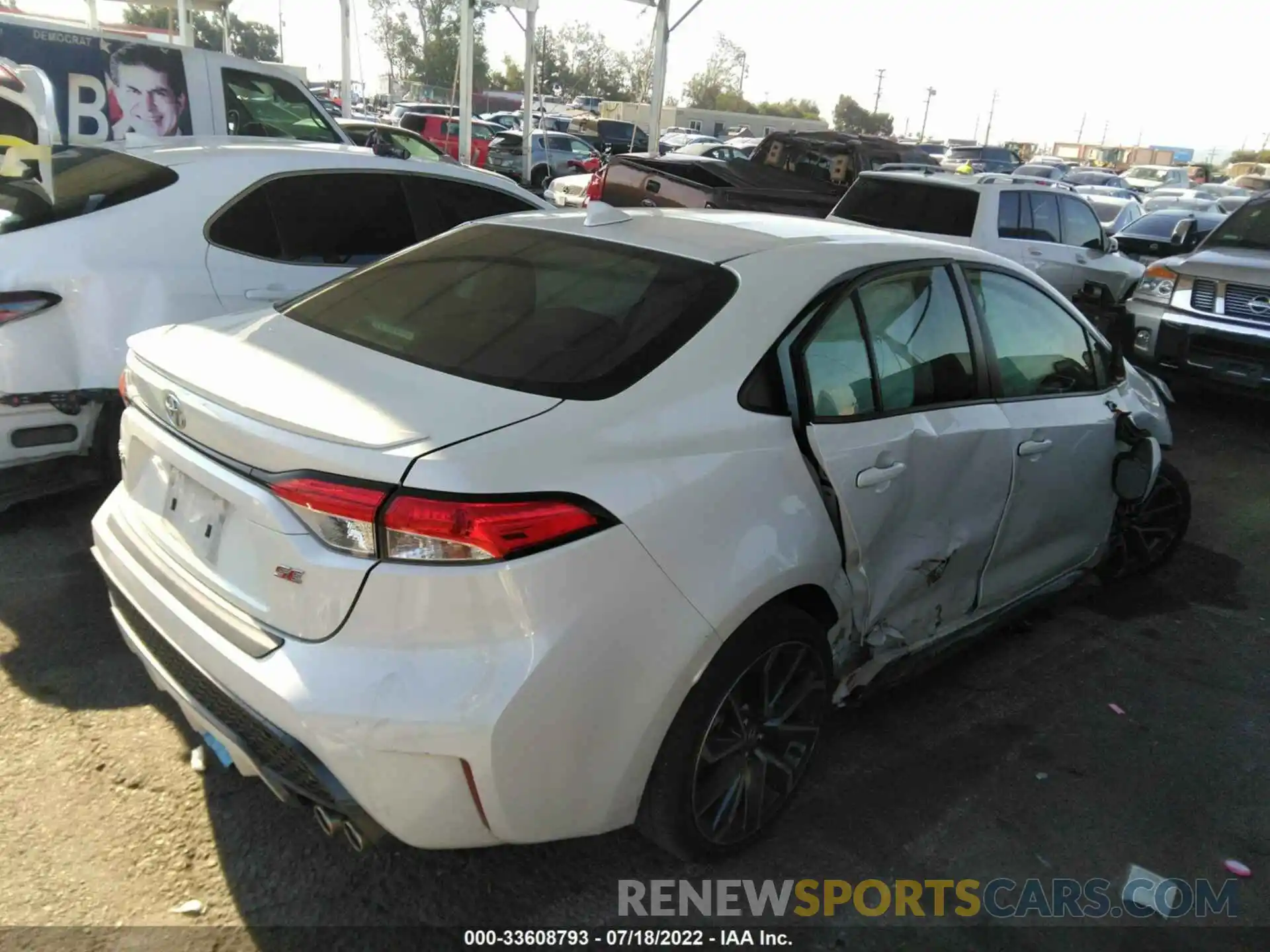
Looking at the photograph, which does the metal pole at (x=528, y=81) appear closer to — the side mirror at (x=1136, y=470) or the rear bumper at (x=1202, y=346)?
the rear bumper at (x=1202, y=346)

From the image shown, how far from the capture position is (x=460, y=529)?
1978 millimetres

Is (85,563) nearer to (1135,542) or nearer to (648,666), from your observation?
(648,666)

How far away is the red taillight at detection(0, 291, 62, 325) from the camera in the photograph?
3.78 meters

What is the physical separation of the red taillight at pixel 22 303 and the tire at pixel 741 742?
3.06 meters

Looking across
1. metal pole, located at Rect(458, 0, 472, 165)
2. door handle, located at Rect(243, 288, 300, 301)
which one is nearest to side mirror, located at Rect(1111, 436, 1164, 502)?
door handle, located at Rect(243, 288, 300, 301)

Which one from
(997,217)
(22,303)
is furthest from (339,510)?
(997,217)

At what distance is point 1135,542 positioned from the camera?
467cm

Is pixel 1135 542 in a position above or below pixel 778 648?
below

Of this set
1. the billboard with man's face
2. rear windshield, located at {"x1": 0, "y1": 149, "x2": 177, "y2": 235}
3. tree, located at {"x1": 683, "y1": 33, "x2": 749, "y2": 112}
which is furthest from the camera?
tree, located at {"x1": 683, "y1": 33, "x2": 749, "y2": 112}

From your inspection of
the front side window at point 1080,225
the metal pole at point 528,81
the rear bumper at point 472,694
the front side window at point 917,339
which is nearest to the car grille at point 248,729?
the rear bumper at point 472,694

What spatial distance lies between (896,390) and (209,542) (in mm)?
1940

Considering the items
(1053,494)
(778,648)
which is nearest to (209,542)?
(778,648)

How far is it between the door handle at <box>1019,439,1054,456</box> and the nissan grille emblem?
2596 mm

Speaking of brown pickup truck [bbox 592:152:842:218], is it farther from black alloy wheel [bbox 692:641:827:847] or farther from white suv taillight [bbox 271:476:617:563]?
A: white suv taillight [bbox 271:476:617:563]
